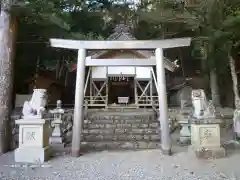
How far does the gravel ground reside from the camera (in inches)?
206

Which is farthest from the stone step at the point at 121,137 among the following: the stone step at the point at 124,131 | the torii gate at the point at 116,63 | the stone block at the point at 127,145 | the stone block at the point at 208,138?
the stone block at the point at 208,138

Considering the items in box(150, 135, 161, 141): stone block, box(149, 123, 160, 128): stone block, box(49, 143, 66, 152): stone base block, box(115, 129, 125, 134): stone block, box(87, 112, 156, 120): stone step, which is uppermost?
box(87, 112, 156, 120): stone step

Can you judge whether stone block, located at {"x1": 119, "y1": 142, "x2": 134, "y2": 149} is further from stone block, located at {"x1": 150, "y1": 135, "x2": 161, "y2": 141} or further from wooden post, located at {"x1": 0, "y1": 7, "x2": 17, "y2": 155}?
wooden post, located at {"x1": 0, "y1": 7, "x2": 17, "y2": 155}

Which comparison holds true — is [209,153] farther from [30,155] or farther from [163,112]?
[30,155]

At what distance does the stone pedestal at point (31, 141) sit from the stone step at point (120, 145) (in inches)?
81.5

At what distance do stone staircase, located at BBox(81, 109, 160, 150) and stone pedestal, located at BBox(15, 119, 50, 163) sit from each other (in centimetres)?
218

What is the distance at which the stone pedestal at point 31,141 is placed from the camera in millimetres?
6677

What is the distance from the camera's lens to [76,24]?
52.0 ft

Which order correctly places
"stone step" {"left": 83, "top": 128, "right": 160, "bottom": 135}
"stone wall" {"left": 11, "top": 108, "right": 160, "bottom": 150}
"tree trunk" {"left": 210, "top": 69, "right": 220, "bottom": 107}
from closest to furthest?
"stone wall" {"left": 11, "top": 108, "right": 160, "bottom": 150} < "stone step" {"left": 83, "top": 128, "right": 160, "bottom": 135} < "tree trunk" {"left": 210, "top": 69, "right": 220, "bottom": 107}

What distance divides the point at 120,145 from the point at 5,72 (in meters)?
4.58

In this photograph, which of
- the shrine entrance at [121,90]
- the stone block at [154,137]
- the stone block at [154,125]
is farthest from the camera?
the shrine entrance at [121,90]

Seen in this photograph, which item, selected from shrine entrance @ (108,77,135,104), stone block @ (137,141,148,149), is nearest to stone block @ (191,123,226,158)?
stone block @ (137,141,148,149)

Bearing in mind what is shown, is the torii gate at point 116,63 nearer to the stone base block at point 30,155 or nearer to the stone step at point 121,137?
the stone base block at point 30,155

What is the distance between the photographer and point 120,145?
8883mm
